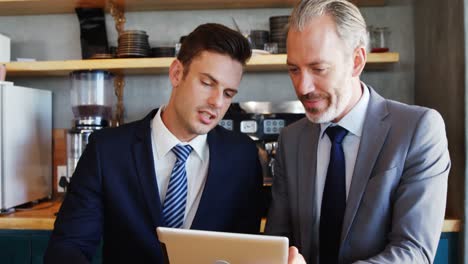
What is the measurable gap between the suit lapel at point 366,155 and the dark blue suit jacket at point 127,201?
1.44 ft

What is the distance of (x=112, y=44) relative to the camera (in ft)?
9.18

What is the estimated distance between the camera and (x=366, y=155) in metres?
1.46

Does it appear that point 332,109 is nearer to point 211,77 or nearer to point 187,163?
point 211,77

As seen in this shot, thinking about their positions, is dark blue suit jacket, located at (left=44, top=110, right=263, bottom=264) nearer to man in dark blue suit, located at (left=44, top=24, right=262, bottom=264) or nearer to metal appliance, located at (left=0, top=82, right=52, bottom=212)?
man in dark blue suit, located at (left=44, top=24, right=262, bottom=264)

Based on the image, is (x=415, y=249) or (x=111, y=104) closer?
(x=415, y=249)

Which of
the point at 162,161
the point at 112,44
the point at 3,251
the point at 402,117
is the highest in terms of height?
the point at 112,44

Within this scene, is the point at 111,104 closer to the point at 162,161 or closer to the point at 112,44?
the point at 112,44

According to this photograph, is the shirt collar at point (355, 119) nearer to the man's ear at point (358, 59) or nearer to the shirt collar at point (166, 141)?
the man's ear at point (358, 59)

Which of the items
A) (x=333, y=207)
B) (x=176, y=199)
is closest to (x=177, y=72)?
(x=176, y=199)

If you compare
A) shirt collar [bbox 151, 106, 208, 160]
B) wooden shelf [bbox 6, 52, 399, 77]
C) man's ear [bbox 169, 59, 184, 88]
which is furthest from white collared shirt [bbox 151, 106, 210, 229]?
wooden shelf [bbox 6, 52, 399, 77]

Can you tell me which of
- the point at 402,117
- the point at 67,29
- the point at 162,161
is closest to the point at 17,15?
the point at 67,29

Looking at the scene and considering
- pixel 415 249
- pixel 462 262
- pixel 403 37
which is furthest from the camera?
pixel 403 37

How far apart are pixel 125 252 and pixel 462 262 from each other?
1228mm

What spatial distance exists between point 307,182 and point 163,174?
0.48 meters
